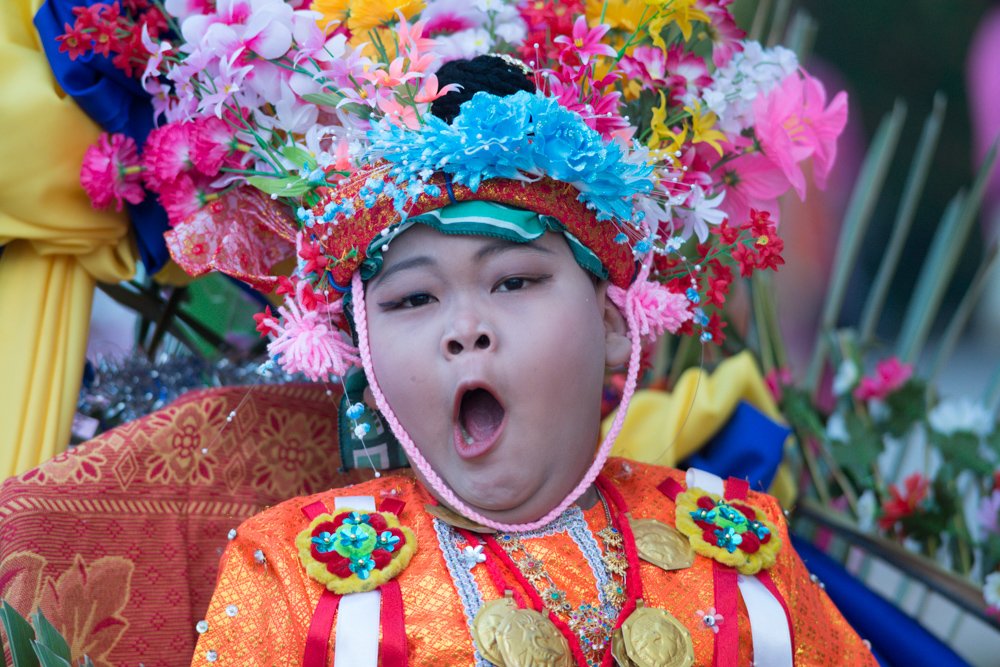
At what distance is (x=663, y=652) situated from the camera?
5.66 ft

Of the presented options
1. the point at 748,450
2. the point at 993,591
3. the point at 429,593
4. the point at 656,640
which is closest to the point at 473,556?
the point at 429,593

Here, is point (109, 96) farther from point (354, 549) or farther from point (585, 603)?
point (585, 603)

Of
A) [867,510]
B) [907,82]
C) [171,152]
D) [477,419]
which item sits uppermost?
[907,82]

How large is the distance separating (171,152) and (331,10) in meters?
0.42

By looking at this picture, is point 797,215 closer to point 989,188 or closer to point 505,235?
point 989,188

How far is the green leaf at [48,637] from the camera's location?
5.21 ft

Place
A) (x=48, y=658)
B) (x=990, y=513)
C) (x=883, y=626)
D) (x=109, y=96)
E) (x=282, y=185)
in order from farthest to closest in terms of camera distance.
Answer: (x=990, y=513), (x=883, y=626), (x=109, y=96), (x=282, y=185), (x=48, y=658)

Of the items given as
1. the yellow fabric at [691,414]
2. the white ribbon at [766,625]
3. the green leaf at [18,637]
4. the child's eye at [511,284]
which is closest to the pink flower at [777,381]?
the yellow fabric at [691,414]

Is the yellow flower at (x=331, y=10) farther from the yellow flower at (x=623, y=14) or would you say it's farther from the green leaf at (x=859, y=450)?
the green leaf at (x=859, y=450)

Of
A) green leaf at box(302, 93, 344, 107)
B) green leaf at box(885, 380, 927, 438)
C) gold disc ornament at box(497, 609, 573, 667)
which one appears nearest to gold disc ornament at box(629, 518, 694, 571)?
gold disc ornament at box(497, 609, 573, 667)

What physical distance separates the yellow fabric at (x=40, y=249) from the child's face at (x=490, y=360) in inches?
30.3

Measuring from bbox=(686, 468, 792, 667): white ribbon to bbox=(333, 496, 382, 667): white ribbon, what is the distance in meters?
0.64

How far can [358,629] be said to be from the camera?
171 centimetres

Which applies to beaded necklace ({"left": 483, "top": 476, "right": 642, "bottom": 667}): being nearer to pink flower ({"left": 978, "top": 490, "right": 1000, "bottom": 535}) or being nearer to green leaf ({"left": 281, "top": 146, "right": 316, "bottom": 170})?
green leaf ({"left": 281, "top": 146, "right": 316, "bottom": 170})
